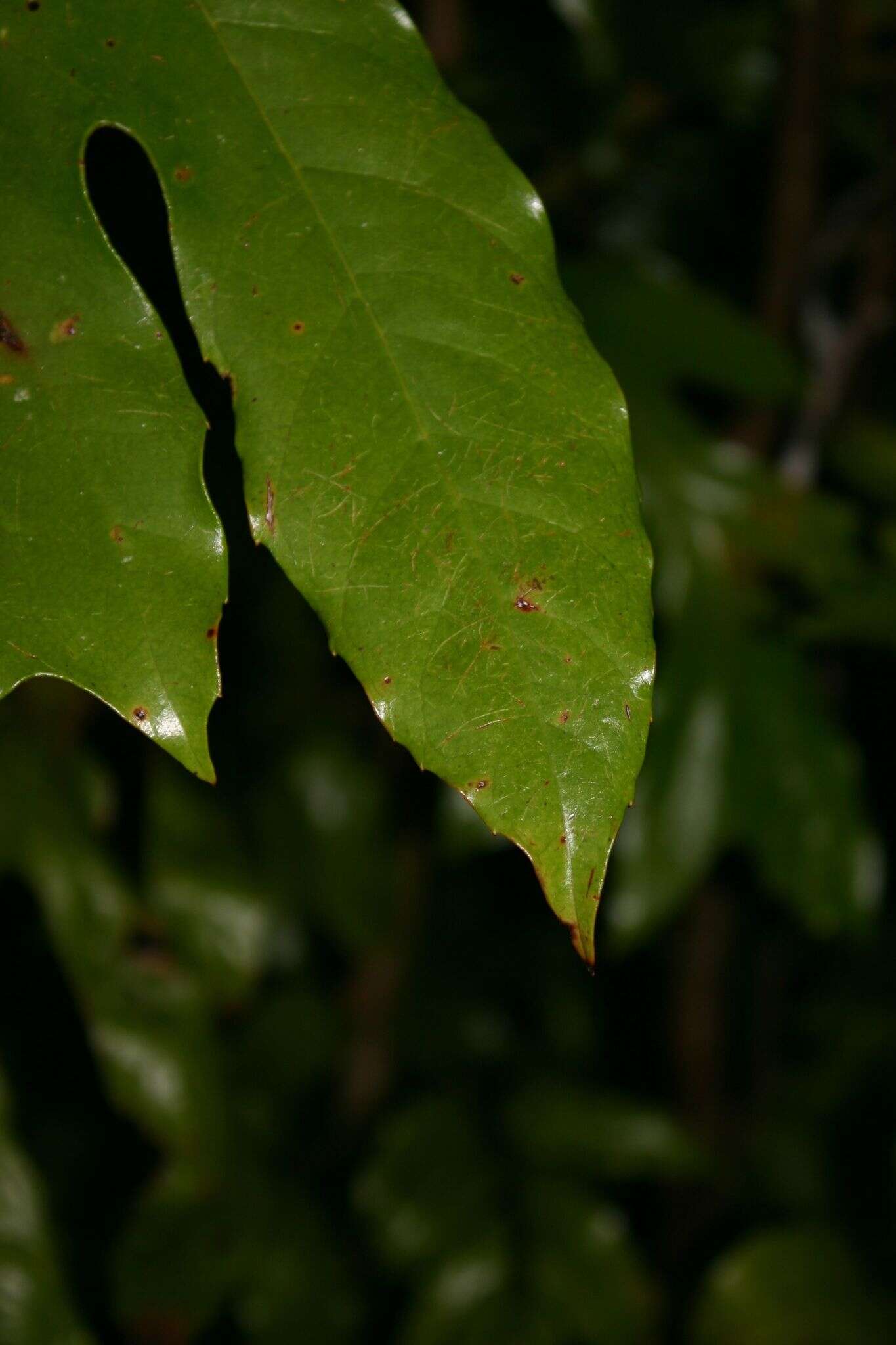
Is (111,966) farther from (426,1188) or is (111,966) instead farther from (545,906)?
(545,906)

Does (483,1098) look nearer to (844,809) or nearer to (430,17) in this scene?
(844,809)

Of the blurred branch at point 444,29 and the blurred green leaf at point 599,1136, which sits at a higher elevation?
the blurred branch at point 444,29

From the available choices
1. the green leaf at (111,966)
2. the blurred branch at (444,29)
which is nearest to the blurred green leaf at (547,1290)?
the green leaf at (111,966)

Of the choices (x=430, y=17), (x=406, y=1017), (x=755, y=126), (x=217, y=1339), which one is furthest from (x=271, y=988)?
(x=755, y=126)

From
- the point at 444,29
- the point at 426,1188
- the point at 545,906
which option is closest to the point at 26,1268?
the point at 426,1188

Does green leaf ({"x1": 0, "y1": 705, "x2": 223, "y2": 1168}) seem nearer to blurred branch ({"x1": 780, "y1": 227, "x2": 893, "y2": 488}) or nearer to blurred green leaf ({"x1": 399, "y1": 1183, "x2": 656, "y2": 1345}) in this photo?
blurred green leaf ({"x1": 399, "y1": 1183, "x2": 656, "y2": 1345})

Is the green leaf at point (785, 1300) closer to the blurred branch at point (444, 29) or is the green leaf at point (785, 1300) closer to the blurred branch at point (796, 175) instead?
the blurred branch at point (796, 175)
